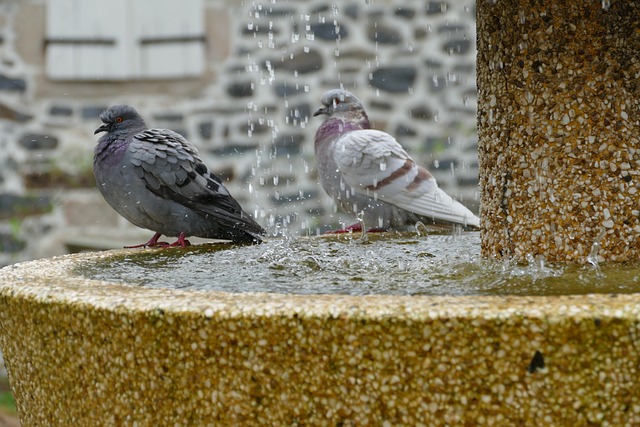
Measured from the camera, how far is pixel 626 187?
81.2 inches

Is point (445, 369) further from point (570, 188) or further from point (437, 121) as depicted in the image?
point (437, 121)

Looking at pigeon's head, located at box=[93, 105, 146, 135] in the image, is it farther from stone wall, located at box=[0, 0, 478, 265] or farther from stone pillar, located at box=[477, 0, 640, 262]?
stone wall, located at box=[0, 0, 478, 265]

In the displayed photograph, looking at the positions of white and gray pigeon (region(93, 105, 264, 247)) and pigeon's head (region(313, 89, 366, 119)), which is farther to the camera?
pigeon's head (region(313, 89, 366, 119))

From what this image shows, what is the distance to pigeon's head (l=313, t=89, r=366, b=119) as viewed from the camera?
421 centimetres

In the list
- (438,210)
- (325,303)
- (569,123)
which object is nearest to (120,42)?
(438,210)

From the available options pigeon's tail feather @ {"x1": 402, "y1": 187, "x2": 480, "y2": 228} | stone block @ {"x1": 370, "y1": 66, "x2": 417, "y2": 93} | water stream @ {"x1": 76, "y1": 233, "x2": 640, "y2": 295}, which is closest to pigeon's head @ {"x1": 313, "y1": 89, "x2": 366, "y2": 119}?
pigeon's tail feather @ {"x1": 402, "y1": 187, "x2": 480, "y2": 228}

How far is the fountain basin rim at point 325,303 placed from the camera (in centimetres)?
136

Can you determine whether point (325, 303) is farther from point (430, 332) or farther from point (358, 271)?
point (358, 271)

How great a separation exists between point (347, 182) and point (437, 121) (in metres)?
2.81

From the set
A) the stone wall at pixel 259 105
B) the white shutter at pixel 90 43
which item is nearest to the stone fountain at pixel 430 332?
the stone wall at pixel 259 105

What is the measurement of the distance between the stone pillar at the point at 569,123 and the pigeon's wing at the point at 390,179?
1.63m

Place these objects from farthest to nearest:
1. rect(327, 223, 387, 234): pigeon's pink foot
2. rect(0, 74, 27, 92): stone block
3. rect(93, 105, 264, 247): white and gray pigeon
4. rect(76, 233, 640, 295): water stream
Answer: rect(0, 74, 27, 92): stone block
rect(327, 223, 387, 234): pigeon's pink foot
rect(93, 105, 264, 247): white and gray pigeon
rect(76, 233, 640, 295): water stream

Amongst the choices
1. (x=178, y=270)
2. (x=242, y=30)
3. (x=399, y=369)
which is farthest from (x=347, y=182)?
(x=242, y=30)

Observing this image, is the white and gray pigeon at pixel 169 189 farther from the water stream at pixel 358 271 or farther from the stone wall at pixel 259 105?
the stone wall at pixel 259 105
